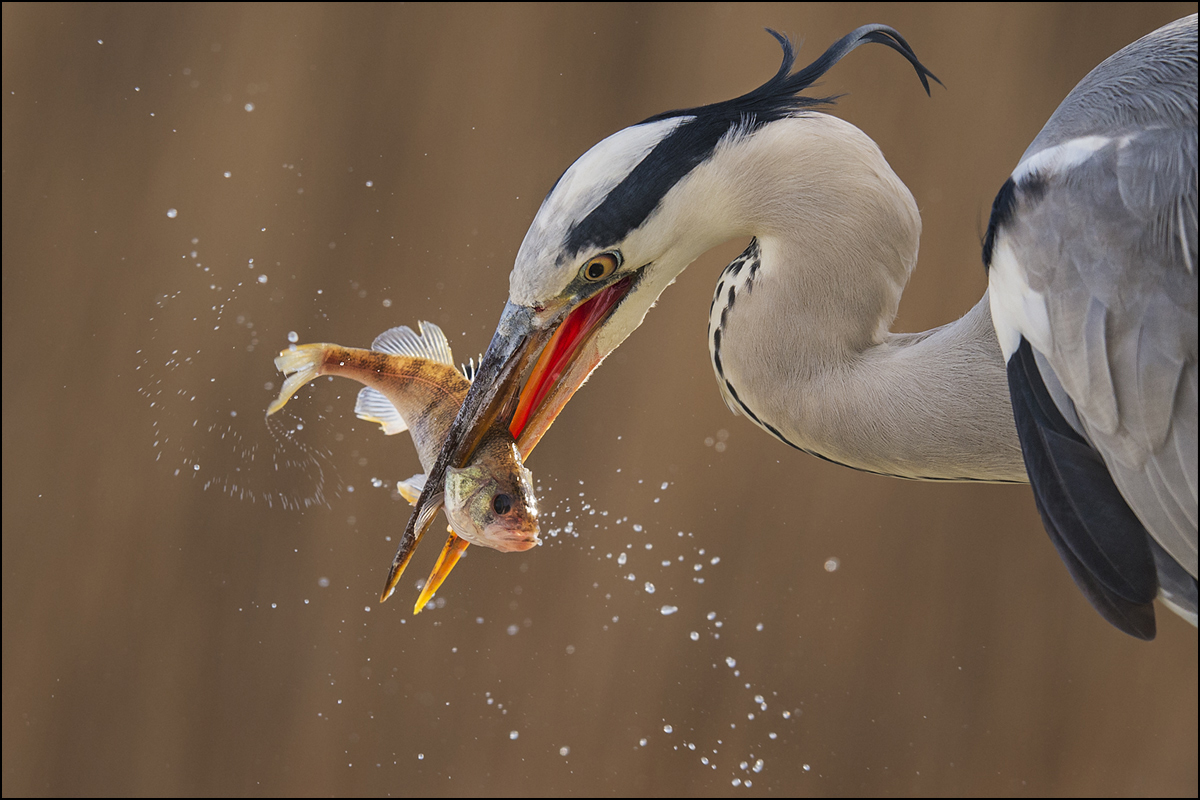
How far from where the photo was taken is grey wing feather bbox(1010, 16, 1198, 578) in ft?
1.57

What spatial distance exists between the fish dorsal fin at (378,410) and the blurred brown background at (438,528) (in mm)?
327

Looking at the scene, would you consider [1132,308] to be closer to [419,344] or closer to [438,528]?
[419,344]

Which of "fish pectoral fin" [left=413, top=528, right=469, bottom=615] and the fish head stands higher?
the fish head

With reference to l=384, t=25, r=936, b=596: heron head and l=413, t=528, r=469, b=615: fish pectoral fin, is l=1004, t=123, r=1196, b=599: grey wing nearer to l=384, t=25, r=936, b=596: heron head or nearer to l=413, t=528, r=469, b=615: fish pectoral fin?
l=384, t=25, r=936, b=596: heron head

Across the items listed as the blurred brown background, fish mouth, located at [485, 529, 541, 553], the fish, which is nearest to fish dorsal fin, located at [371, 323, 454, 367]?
the fish

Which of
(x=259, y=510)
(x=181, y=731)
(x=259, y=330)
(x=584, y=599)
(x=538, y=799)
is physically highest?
(x=259, y=330)

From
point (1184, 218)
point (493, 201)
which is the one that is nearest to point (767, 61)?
point (493, 201)

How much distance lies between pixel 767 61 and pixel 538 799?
116 cm

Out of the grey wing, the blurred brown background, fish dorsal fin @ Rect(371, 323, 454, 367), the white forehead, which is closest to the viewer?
the grey wing

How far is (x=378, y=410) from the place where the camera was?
891 mm

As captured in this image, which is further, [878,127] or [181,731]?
[181,731]

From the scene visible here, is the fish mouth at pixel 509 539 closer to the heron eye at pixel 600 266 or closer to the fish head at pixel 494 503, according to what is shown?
the fish head at pixel 494 503

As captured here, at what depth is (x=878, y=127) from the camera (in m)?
1.31

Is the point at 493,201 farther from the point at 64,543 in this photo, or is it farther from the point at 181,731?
the point at 181,731
